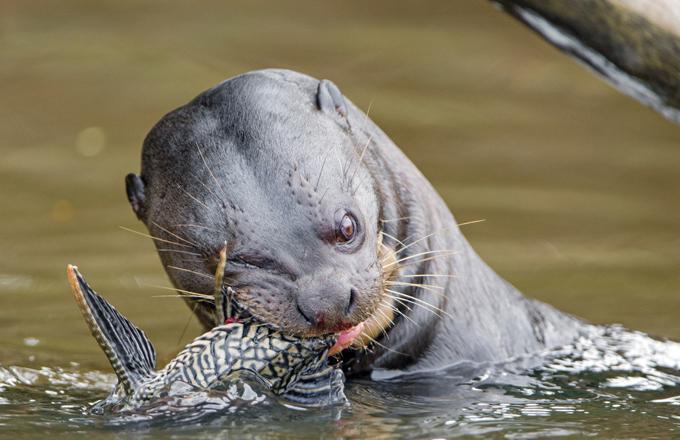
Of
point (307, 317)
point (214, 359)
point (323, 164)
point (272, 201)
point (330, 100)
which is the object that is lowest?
point (214, 359)

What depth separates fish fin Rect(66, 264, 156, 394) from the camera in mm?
3787

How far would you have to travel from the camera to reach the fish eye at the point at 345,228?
415 cm

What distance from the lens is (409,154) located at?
855cm

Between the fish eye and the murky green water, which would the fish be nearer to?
the murky green water

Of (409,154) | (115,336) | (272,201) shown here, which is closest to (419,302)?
(272,201)

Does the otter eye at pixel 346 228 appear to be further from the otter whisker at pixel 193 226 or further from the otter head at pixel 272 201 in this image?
the otter whisker at pixel 193 226

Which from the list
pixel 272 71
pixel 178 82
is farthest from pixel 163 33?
pixel 272 71

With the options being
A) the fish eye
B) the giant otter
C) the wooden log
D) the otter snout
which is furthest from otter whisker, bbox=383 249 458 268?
the wooden log

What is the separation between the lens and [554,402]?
4.46m

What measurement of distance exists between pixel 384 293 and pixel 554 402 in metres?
0.65

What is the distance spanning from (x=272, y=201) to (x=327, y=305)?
1.42 ft

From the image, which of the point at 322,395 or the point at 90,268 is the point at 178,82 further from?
the point at 322,395

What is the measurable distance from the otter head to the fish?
7cm

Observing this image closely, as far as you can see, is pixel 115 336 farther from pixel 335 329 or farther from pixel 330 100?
pixel 330 100
